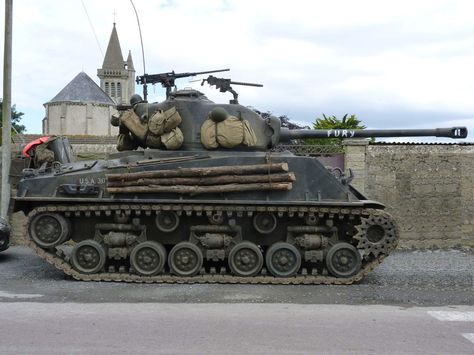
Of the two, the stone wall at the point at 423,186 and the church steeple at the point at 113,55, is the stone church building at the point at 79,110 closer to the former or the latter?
the church steeple at the point at 113,55

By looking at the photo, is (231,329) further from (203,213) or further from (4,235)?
(4,235)

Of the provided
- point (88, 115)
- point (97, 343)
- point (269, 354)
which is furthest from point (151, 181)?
point (88, 115)

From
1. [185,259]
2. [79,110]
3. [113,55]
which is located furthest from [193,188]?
[113,55]

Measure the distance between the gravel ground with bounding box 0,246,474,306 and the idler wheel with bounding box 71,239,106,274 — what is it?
1.03 feet

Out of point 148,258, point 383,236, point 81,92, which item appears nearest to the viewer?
point 383,236

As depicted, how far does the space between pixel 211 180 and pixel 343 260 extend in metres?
2.58

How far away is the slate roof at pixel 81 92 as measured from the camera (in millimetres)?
81688

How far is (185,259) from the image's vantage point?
9.30 metres

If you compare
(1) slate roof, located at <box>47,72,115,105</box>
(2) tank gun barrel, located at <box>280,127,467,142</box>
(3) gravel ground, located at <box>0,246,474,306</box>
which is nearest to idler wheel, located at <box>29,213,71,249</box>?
(3) gravel ground, located at <box>0,246,474,306</box>

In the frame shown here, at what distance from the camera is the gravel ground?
7.74m

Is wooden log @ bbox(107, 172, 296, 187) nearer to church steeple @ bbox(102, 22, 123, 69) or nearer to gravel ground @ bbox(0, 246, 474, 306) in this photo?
gravel ground @ bbox(0, 246, 474, 306)

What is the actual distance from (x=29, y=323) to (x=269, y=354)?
2.78 meters

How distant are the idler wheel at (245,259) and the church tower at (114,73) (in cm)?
9266

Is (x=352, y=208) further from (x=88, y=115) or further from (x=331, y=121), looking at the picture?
(x=88, y=115)
